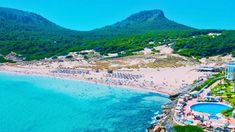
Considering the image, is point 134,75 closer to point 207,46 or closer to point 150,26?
point 207,46

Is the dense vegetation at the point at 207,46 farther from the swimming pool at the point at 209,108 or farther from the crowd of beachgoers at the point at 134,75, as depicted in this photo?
the swimming pool at the point at 209,108

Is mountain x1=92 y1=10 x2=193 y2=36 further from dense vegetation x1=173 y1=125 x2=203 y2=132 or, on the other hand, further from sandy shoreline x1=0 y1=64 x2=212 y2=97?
dense vegetation x1=173 y1=125 x2=203 y2=132

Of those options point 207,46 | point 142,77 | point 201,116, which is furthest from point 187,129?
point 207,46

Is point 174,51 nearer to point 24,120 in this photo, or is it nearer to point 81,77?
point 81,77

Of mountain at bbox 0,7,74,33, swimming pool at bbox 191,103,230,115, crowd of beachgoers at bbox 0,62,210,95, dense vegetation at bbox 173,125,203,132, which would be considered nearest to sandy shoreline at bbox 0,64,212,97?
crowd of beachgoers at bbox 0,62,210,95

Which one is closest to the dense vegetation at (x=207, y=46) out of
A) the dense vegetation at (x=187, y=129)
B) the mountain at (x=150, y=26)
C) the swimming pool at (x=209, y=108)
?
the swimming pool at (x=209, y=108)
